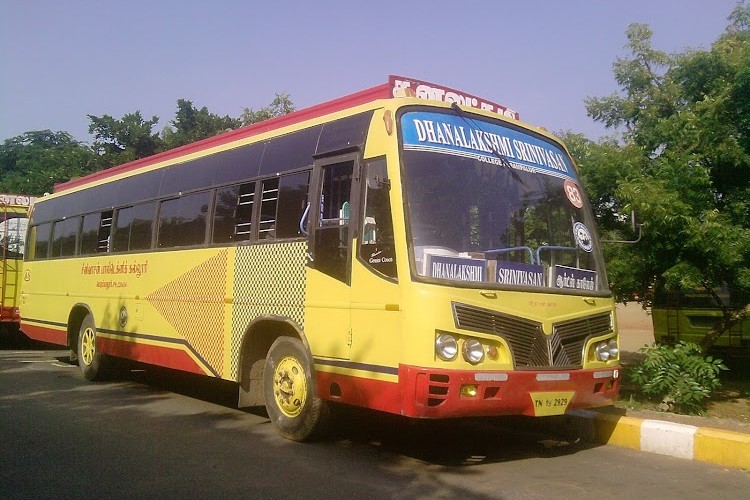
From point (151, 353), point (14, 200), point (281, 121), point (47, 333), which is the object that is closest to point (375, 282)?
point (281, 121)

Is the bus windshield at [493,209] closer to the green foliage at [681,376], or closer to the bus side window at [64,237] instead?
the green foliage at [681,376]

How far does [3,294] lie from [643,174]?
502 inches

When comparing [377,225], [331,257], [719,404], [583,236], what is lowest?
[719,404]

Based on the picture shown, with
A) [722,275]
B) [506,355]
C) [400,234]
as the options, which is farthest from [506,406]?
[722,275]

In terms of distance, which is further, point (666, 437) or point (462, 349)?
point (666, 437)

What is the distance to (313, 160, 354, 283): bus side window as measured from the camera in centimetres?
584

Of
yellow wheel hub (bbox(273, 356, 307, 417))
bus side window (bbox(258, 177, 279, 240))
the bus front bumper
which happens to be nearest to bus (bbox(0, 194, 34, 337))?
bus side window (bbox(258, 177, 279, 240))

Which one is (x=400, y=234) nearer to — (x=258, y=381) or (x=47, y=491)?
(x=258, y=381)

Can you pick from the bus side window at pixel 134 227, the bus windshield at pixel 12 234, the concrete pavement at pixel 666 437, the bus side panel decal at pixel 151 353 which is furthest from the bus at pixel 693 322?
the bus windshield at pixel 12 234

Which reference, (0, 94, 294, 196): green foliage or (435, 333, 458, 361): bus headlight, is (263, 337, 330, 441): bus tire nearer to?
(435, 333, 458, 361): bus headlight

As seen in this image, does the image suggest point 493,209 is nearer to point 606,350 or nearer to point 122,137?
point 606,350

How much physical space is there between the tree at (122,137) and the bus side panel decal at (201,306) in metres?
28.0

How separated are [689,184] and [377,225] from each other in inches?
191

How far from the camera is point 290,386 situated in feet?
21.0
